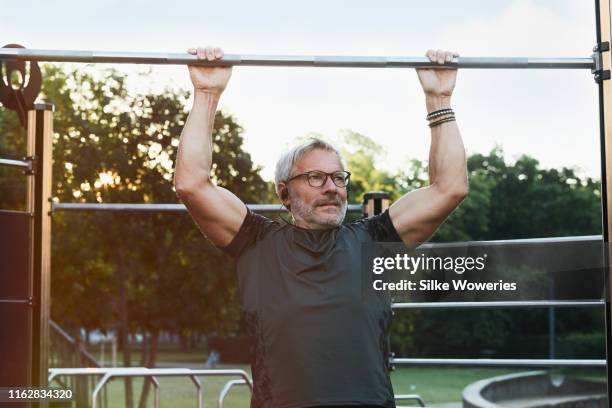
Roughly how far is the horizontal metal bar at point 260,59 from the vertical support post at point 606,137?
16 cm

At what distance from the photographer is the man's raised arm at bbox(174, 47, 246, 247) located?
238 cm

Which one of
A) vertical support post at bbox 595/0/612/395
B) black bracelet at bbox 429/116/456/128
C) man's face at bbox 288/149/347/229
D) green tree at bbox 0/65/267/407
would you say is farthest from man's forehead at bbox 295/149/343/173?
green tree at bbox 0/65/267/407

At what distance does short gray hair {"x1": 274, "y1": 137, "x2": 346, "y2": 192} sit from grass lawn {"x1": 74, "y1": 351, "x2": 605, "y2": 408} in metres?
11.4

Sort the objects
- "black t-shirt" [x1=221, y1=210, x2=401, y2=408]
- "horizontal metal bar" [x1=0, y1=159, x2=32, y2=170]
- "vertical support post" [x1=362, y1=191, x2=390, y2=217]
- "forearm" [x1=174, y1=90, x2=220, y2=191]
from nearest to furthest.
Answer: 1. "black t-shirt" [x1=221, y1=210, x2=401, y2=408]
2. "forearm" [x1=174, y1=90, x2=220, y2=191]
3. "horizontal metal bar" [x1=0, y1=159, x2=32, y2=170]
4. "vertical support post" [x1=362, y1=191, x2=390, y2=217]

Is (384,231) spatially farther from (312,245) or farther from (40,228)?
(40,228)

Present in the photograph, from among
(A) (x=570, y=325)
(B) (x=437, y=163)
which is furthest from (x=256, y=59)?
(A) (x=570, y=325)

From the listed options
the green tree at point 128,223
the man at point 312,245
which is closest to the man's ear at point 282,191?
the man at point 312,245

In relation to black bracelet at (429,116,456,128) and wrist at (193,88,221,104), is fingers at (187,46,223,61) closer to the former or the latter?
wrist at (193,88,221,104)

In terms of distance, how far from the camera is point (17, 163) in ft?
12.4

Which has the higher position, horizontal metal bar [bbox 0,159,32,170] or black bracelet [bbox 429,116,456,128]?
horizontal metal bar [bbox 0,159,32,170]

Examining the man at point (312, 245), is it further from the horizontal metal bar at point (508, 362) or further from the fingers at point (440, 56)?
the horizontal metal bar at point (508, 362)

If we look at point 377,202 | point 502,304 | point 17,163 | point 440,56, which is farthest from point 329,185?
point 377,202

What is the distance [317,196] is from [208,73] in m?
0.43

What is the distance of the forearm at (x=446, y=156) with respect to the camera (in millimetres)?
2449
